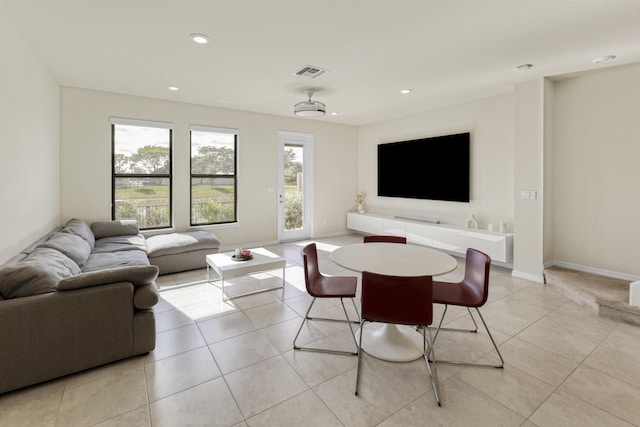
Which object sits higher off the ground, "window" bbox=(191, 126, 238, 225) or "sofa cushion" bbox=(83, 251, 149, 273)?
"window" bbox=(191, 126, 238, 225)

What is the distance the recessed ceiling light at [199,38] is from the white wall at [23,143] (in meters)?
1.38

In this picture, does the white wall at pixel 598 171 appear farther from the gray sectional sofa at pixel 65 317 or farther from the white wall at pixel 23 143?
the white wall at pixel 23 143

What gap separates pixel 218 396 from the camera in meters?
2.01

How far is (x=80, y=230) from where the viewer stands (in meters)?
3.94

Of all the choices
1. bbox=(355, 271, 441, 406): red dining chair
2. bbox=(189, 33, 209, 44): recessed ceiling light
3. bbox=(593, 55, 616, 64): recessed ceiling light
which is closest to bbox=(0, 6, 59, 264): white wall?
bbox=(189, 33, 209, 44): recessed ceiling light

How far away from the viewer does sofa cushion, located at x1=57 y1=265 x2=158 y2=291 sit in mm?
2188

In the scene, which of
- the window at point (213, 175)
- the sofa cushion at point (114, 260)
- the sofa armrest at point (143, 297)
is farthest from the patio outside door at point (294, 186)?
the sofa armrest at point (143, 297)

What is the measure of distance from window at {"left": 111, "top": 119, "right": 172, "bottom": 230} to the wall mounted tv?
430 cm

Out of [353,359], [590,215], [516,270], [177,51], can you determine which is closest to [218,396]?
[353,359]

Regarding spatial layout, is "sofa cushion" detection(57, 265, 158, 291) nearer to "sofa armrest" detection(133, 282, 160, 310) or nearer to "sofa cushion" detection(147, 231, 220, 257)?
"sofa armrest" detection(133, 282, 160, 310)

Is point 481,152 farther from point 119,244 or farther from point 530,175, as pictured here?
point 119,244

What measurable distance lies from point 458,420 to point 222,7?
3262 mm

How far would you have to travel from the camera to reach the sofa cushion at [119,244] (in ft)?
12.8

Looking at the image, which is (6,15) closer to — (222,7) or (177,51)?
(177,51)
